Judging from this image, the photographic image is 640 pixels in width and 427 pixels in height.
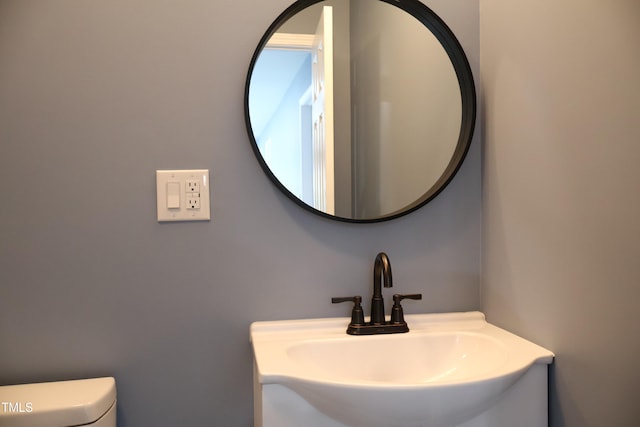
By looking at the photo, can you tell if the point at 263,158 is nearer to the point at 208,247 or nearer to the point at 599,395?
the point at 208,247

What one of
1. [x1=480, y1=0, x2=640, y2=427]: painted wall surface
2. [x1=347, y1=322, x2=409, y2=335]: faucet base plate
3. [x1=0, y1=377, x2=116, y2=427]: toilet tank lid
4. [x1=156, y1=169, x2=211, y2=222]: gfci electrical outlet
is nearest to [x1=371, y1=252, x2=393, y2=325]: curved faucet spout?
[x1=347, y1=322, x2=409, y2=335]: faucet base plate

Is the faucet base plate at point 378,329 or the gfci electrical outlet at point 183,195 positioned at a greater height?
the gfci electrical outlet at point 183,195

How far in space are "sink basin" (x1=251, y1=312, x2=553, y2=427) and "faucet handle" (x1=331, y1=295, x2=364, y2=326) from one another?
0.14 feet

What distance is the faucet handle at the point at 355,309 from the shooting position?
4.36 feet

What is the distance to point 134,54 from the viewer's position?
1.31 m

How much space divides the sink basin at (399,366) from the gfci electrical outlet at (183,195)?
31 centimetres

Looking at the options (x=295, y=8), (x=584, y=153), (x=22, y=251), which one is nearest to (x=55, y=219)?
(x=22, y=251)

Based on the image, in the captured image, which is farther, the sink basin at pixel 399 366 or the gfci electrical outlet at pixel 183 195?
the gfci electrical outlet at pixel 183 195

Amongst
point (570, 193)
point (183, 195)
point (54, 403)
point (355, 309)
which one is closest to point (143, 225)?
point (183, 195)

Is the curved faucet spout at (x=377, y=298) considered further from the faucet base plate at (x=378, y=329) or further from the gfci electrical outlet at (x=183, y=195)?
the gfci electrical outlet at (x=183, y=195)

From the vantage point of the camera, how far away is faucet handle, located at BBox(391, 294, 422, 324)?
1.34m

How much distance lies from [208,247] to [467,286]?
2.23 feet

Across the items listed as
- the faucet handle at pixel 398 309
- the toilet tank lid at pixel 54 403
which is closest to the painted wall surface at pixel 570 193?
the faucet handle at pixel 398 309

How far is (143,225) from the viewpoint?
1314mm
